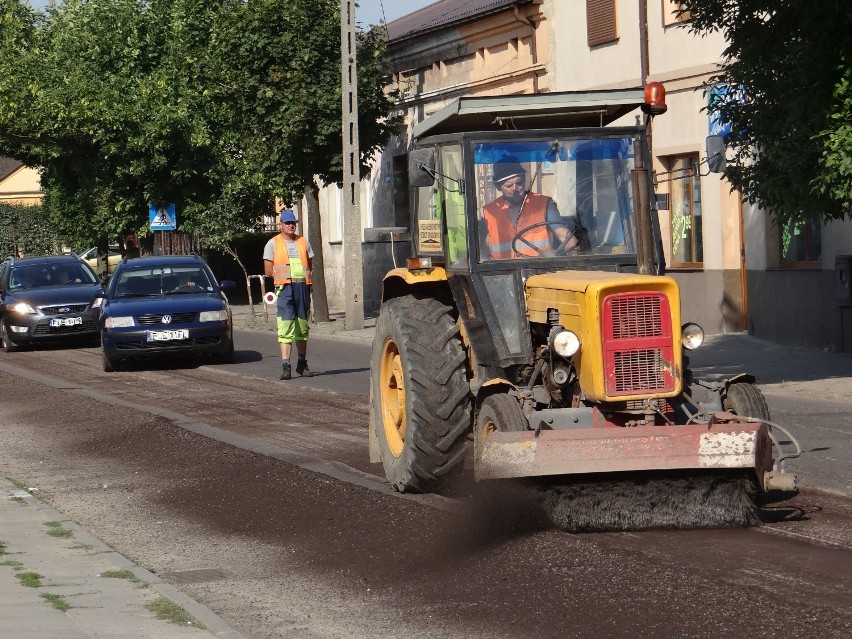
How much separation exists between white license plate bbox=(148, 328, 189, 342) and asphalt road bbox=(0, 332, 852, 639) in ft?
24.4

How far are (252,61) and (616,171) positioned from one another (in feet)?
72.2

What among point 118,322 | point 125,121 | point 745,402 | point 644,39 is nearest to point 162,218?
point 125,121

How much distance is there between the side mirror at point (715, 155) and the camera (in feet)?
31.1

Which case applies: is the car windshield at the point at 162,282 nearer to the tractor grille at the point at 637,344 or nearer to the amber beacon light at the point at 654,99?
the amber beacon light at the point at 654,99

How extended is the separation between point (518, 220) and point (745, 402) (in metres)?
1.79

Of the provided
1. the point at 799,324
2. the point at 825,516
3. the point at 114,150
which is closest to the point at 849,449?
the point at 825,516

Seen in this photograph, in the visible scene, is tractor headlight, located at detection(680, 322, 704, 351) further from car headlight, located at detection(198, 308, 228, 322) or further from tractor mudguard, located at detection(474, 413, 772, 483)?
car headlight, located at detection(198, 308, 228, 322)

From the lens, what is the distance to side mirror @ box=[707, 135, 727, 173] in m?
9.48

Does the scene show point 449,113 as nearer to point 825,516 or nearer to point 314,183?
point 825,516

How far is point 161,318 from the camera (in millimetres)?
21906

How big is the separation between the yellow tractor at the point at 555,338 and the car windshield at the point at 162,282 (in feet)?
42.1

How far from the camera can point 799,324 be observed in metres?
22.1

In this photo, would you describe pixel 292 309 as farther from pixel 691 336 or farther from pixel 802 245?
pixel 691 336

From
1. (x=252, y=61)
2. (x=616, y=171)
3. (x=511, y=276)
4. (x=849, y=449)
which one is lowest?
(x=849, y=449)
